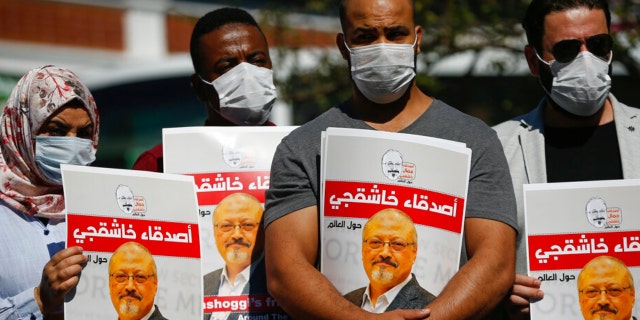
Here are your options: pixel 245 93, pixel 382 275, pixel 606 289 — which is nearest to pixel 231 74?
pixel 245 93

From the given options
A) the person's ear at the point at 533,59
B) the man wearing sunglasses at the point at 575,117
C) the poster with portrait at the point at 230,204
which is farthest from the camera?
the person's ear at the point at 533,59

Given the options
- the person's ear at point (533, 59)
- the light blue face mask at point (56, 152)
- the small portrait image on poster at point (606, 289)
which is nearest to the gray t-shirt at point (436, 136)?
the small portrait image on poster at point (606, 289)

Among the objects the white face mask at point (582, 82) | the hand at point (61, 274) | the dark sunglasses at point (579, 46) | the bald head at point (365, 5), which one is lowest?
the hand at point (61, 274)

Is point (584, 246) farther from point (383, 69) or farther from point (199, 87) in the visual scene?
point (199, 87)

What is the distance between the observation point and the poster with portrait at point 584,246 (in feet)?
12.0

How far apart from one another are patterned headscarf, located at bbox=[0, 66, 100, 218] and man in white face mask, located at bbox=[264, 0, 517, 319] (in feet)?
3.00

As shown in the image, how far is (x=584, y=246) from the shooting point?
3.69 m

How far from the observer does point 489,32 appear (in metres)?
8.34

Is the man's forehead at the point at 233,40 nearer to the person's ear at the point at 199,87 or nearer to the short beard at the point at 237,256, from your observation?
the person's ear at the point at 199,87

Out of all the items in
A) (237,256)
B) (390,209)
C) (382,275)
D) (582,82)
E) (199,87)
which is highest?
(199,87)

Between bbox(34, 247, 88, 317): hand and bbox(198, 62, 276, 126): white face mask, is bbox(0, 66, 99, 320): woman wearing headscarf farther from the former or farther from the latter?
bbox(198, 62, 276, 126): white face mask

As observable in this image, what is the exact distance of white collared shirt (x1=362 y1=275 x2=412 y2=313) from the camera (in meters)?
3.51

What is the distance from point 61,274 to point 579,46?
7.17ft

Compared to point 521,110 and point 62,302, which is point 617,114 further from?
point 521,110
